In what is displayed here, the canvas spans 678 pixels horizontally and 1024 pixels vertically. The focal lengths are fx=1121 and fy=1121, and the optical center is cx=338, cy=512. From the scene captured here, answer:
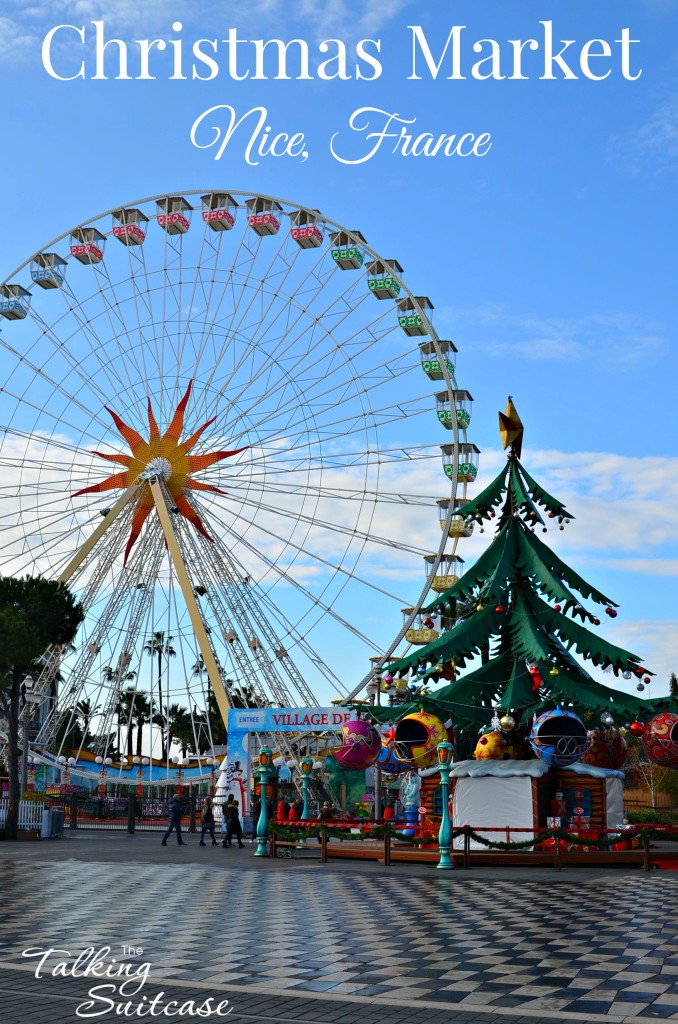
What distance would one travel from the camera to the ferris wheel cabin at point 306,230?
3628 centimetres

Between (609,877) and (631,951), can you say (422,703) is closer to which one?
(609,877)

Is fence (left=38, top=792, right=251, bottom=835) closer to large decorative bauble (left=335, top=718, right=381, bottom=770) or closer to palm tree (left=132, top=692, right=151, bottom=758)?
large decorative bauble (left=335, top=718, right=381, bottom=770)

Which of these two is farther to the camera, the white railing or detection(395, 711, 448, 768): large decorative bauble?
the white railing

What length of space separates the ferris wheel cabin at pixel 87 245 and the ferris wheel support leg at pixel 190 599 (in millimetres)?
9251

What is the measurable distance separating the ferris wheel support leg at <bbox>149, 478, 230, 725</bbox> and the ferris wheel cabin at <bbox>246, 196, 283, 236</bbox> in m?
9.28

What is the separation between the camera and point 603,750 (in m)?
25.0

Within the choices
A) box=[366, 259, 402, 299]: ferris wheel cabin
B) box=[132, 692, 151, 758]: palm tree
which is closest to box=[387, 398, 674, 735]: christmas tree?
box=[366, 259, 402, 299]: ferris wheel cabin

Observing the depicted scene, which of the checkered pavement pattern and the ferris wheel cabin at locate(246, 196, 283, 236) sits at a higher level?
the ferris wheel cabin at locate(246, 196, 283, 236)

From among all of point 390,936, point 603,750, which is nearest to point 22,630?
point 603,750

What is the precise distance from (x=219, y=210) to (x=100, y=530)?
37.5ft

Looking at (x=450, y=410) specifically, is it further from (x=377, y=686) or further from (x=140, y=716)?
(x=140, y=716)

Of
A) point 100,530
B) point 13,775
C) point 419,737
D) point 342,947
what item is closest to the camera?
point 342,947

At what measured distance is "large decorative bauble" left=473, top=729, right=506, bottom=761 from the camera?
23594 millimetres

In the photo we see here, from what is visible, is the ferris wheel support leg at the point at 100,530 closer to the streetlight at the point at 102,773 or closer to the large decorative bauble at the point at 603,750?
the streetlight at the point at 102,773
